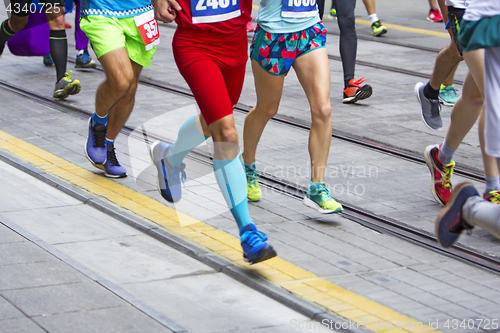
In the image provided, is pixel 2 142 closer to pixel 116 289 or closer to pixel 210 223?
pixel 210 223

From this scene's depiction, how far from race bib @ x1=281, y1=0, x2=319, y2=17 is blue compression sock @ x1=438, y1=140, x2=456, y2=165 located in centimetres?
133

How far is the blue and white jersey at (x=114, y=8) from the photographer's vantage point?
5.67 meters

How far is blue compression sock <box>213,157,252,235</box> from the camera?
13.7ft

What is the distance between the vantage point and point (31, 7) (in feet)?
29.8

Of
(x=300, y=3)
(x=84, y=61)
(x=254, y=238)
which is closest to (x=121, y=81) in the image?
(x=300, y=3)

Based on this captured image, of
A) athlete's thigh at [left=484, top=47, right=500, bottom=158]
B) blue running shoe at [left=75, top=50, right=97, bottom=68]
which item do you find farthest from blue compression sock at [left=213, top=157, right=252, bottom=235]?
blue running shoe at [left=75, top=50, right=97, bottom=68]

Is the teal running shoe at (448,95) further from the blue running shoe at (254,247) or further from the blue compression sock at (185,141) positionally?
the blue running shoe at (254,247)

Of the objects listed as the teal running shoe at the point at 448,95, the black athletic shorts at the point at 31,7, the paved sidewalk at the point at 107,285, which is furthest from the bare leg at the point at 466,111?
the black athletic shorts at the point at 31,7

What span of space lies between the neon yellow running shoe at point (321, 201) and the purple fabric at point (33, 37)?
18.5 ft

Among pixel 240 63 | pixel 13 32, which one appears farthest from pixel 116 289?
pixel 13 32

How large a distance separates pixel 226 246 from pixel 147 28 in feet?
6.74

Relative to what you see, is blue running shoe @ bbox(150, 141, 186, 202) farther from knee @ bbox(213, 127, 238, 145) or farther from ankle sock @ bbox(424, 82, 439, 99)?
ankle sock @ bbox(424, 82, 439, 99)

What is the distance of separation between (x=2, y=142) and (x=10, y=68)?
159 inches

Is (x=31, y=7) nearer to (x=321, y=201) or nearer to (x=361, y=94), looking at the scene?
(x=361, y=94)
